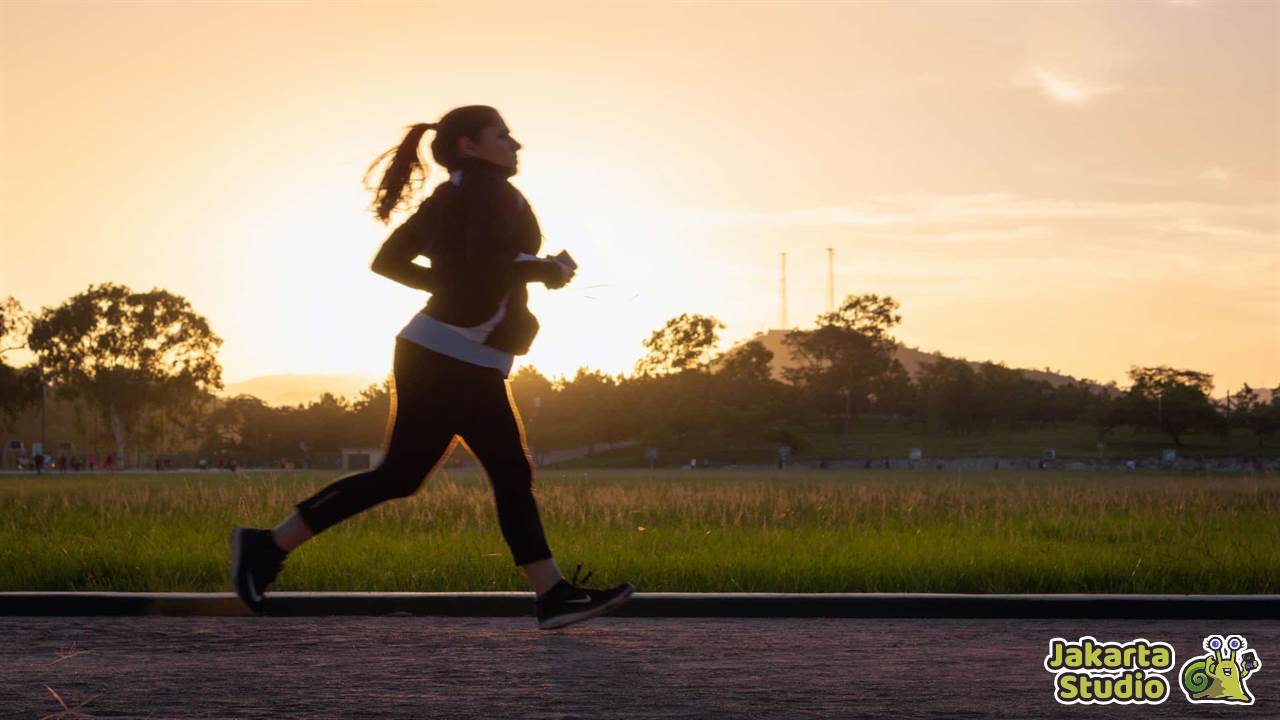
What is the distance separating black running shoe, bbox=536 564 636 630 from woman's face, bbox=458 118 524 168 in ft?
5.19

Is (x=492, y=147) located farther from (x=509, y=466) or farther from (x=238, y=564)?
(x=238, y=564)

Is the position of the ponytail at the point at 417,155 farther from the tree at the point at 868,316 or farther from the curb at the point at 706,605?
the tree at the point at 868,316

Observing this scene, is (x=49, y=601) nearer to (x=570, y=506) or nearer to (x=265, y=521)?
(x=265, y=521)

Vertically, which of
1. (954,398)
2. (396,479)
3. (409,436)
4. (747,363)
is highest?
(747,363)

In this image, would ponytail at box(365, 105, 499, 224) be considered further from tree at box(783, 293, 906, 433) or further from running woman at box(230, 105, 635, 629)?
tree at box(783, 293, 906, 433)

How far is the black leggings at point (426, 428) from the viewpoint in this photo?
475 cm

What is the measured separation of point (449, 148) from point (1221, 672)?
11.4 ft

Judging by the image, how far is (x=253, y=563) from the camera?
4871 mm

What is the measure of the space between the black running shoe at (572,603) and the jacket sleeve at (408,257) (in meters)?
1.25

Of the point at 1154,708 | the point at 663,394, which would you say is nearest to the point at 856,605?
the point at 1154,708

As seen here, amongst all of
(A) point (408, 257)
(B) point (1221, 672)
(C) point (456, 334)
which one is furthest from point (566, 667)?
(B) point (1221, 672)

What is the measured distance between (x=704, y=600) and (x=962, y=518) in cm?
847

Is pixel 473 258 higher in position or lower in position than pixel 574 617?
higher

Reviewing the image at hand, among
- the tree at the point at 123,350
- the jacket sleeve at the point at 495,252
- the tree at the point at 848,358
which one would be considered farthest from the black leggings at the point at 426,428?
the tree at the point at 848,358
